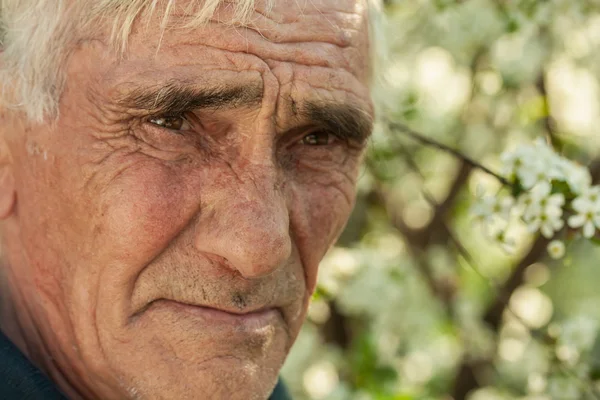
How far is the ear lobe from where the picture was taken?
2.58 metres

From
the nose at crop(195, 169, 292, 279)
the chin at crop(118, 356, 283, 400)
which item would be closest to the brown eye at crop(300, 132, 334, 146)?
the nose at crop(195, 169, 292, 279)

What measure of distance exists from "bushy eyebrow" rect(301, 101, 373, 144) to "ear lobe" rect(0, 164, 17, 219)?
2.77 feet

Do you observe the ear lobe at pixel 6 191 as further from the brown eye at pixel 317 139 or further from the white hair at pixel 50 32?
the brown eye at pixel 317 139

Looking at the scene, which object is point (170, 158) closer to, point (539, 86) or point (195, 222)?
point (195, 222)

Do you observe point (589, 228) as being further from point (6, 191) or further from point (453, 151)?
point (6, 191)

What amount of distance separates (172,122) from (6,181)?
0.53 metres

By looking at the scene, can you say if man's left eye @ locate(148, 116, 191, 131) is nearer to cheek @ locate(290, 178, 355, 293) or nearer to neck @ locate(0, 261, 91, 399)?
cheek @ locate(290, 178, 355, 293)

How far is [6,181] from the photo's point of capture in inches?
102

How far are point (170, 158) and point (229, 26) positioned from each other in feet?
1.24

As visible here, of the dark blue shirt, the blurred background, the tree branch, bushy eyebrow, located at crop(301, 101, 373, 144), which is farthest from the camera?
the blurred background

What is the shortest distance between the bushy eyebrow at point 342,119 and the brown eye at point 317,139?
0.04 metres

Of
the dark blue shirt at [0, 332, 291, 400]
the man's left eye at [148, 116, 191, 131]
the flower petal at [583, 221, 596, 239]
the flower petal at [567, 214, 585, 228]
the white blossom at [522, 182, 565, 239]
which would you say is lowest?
the flower petal at [583, 221, 596, 239]

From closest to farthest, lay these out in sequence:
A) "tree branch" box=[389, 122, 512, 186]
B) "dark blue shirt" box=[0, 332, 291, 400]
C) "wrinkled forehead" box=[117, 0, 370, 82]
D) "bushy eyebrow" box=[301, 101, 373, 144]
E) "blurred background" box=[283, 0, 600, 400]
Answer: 1. "wrinkled forehead" box=[117, 0, 370, 82]
2. "dark blue shirt" box=[0, 332, 291, 400]
3. "bushy eyebrow" box=[301, 101, 373, 144]
4. "tree branch" box=[389, 122, 512, 186]
5. "blurred background" box=[283, 0, 600, 400]

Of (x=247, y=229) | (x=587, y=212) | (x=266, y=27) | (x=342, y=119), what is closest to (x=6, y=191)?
(x=247, y=229)
